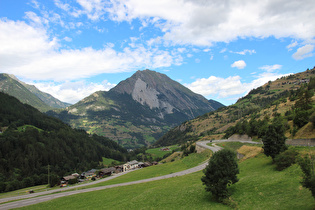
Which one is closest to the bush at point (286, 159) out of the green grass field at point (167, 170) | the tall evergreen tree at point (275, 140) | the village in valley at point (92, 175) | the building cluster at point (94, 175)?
the tall evergreen tree at point (275, 140)

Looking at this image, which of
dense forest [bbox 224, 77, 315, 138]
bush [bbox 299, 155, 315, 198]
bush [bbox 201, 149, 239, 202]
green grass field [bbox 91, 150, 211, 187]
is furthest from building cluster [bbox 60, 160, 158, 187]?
bush [bbox 299, 155, 315, 198]

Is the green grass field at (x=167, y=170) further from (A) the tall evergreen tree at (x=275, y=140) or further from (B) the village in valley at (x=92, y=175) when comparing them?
(A) the tall evergreen tree at (x=275, y=140)

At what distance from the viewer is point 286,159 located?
3086 centimetres

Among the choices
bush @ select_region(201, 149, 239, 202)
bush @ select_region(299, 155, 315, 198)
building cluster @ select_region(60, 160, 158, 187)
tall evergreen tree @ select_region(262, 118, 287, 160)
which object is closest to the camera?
bush @ select_region(299, 155, 315, 198)

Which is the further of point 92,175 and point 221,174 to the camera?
point 92,175

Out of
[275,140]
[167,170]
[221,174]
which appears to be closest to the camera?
[221,174]

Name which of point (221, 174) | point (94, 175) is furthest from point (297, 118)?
point (94, 175)

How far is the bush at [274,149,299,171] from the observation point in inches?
1197

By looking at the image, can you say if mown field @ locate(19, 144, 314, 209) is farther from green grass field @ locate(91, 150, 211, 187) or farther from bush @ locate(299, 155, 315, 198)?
green grass field @ locate(91, 150, 211, 187)

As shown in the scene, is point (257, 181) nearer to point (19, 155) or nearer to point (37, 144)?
point (19, 155)

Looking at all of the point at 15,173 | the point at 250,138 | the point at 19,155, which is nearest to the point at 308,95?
the point at 250,138

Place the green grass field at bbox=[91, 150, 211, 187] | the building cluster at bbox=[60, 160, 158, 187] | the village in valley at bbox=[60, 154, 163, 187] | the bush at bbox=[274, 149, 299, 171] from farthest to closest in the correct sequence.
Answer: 1. the building cluster at bbox=[60, 160, 158, 187]
2. the village in valley at bbox=[60, 154, 163, 187]
3. the green grass field at bbox=[91, 150, 211, 187]
4. the bush at bbox=[274, 149, 299, 171]

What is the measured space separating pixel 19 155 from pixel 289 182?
18853 centimetres

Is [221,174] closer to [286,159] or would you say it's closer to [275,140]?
[286,159]
